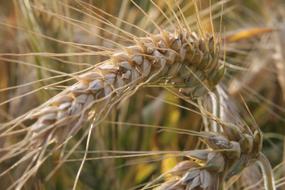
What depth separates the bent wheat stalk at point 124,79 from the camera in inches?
29.8

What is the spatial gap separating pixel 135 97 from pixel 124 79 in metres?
0.86

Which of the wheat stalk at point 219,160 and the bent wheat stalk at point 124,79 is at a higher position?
the bent wheat stalk at point 124,79

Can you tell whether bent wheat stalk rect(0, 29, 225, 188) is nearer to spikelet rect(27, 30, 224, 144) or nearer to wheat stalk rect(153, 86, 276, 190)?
spikelet rect(27, 30, 224, 144)

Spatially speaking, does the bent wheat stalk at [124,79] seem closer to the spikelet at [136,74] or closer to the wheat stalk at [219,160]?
the spikelet at [136,74]

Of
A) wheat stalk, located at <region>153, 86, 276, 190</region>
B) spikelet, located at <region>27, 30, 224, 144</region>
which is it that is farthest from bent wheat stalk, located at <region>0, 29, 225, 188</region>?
wheat stalk, located at <region>153, 86, 276, 190</region>

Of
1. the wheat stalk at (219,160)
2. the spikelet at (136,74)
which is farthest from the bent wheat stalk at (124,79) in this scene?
the wheat stalk at (219,160)

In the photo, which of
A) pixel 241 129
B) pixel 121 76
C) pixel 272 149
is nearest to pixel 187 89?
pixel 241 129

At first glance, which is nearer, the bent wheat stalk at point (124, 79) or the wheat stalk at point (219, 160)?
the bent wheat stalk at point (124, 79)

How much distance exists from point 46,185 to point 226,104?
363 millimetres

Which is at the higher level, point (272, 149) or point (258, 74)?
point (258, 74)

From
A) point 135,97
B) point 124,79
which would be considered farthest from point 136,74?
point 135,97

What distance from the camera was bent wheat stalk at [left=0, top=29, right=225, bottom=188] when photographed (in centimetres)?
76

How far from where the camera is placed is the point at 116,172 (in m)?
1.48

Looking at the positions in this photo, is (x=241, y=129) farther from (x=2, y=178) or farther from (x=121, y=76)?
(x=2, y=178)
